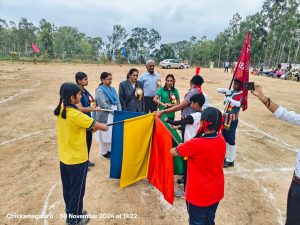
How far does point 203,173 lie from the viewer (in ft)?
9.61

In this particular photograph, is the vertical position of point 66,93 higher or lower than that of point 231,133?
higher

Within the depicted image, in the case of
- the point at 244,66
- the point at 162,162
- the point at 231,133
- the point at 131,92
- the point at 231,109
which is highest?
the point at 244,66

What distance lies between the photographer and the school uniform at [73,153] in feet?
10.9

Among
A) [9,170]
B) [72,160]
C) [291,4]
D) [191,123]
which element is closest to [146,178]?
[191,123]

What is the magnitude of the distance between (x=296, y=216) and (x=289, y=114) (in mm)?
1135

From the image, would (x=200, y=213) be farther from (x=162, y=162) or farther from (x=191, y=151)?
(x=162, y=162)

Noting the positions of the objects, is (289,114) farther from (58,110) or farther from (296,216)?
(58,110)

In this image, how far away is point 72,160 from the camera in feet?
11.6

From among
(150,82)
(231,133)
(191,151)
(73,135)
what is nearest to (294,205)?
(191,151)

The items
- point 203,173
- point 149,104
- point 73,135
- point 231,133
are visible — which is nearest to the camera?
point 203,173

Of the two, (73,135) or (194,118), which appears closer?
(73,135)

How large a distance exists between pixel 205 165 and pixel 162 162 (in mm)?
1719

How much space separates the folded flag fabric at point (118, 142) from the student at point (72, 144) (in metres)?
1.21

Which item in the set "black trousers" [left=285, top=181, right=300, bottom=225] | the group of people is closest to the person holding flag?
the group of people
